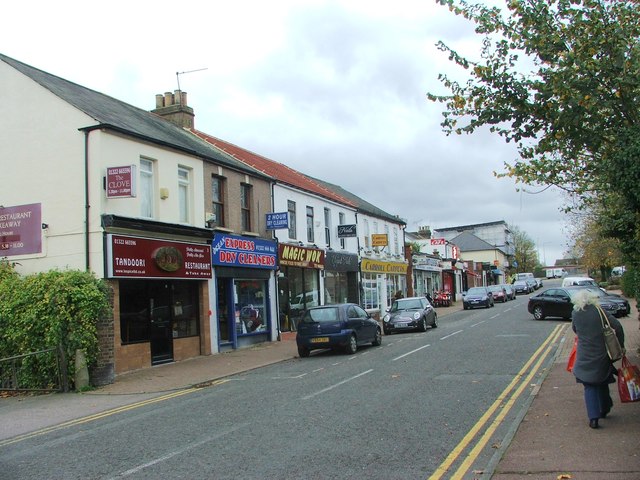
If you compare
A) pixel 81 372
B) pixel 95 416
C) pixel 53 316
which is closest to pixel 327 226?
pixel 53 316

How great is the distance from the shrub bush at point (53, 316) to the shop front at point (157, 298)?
99cm

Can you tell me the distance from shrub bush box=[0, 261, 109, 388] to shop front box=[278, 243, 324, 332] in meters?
10.1

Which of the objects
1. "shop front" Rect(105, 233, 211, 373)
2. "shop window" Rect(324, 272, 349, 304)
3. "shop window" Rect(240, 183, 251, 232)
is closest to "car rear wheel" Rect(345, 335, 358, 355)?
"shop front" Rect(105, 233, 211, 373)

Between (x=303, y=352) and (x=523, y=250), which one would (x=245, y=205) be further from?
(x=523, y=250)

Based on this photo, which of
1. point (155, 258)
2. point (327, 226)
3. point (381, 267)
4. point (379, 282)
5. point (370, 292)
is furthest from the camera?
point (379, 282)

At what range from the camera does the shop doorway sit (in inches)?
661

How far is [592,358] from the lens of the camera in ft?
23.3

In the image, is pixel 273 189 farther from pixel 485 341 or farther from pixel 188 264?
pixel 485 341

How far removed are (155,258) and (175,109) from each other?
382 inches

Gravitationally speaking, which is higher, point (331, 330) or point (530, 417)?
point (331, 330)

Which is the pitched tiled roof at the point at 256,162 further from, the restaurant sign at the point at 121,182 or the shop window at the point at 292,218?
the restaurant sign at the point at 121,182

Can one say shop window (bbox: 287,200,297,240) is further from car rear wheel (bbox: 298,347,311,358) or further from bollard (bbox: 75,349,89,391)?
bollard (bbox: 75,349,89,391)

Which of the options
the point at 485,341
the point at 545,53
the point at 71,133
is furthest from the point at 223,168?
the point at 545,53

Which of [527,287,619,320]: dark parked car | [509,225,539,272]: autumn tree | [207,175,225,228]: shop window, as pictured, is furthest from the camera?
[509,225,539,272]: autumn tree
